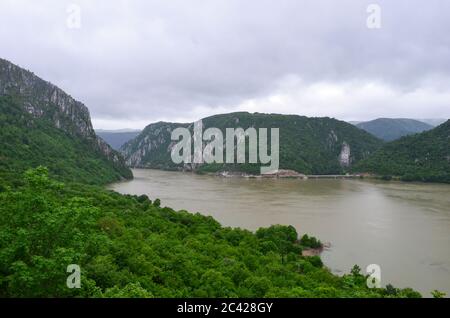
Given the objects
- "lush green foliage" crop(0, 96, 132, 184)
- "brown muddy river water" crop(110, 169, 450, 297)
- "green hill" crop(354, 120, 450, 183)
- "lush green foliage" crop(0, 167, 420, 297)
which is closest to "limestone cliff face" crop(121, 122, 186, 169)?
"lush green foliage" crop(0, 96, 132, 184)

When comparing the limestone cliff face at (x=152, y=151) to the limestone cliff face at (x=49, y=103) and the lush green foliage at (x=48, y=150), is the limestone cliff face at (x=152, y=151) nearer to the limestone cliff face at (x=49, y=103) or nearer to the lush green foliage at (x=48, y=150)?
the limestone cliff face at (x=49, y=103)

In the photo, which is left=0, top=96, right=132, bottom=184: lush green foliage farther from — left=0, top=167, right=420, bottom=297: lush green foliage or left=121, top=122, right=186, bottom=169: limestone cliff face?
left=121, top=122, right=186, bottom=169: limestone cliff face

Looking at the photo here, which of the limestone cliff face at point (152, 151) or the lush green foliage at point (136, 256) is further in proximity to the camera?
the limestone cliff face at point (152, 151)

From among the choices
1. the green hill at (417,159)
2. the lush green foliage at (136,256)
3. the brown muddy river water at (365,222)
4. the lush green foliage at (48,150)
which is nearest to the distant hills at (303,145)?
the green hill at (417,159)
